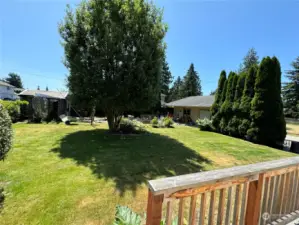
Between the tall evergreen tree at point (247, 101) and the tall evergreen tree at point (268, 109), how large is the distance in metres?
0.53

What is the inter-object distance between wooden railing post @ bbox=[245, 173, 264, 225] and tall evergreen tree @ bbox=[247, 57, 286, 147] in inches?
399

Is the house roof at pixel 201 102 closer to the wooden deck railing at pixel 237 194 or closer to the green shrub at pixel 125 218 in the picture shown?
the wooden deck railing at pixel 237 194

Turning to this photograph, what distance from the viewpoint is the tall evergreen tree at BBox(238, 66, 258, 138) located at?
1120cm

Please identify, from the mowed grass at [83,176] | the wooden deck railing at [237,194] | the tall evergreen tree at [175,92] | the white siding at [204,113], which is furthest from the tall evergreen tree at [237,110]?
the tall evergreen tree at [175,92]

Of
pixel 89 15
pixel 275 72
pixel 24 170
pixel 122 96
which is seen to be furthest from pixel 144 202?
→ pixel 275 72

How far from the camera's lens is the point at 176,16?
870 centimetres

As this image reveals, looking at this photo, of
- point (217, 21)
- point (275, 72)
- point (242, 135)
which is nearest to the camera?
point (217, 21)

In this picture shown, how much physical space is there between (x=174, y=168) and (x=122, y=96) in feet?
15.7

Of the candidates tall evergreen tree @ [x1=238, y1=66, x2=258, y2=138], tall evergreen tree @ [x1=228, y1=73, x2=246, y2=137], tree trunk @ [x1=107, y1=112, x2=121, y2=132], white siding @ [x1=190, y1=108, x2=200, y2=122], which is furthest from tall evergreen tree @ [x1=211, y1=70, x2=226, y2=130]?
tree trunk @ [x1=107, y1=112, x2=121, y2=132]

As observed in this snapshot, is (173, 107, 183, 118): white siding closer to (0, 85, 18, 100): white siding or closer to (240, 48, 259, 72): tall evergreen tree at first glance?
(240, 48, 259, 72): tall evergreen tree

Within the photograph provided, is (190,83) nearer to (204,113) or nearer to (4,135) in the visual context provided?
(204,113)

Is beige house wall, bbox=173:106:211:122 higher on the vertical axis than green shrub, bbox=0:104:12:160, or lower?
higher

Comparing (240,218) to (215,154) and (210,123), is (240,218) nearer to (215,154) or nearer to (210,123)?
(215,154)

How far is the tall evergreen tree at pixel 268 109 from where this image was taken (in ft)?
33.0
